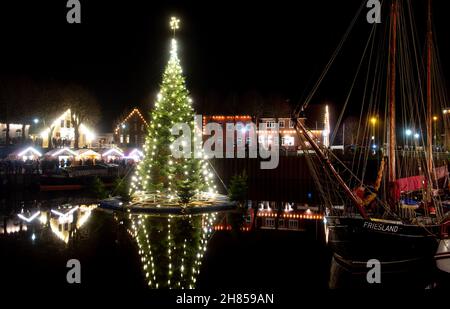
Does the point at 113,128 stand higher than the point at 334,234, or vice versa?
the point at 113,128

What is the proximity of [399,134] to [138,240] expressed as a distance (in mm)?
88142

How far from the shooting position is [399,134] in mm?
97125

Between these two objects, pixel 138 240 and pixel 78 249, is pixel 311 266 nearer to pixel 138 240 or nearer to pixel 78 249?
pixel 138 240

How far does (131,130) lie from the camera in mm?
94938

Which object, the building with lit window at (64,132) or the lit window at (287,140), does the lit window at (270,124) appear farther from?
the building with lit window at (64,132)

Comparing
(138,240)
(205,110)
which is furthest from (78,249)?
(205,110)

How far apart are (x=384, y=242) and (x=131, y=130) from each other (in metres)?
83.3

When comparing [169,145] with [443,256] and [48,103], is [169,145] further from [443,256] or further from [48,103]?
[48,103]

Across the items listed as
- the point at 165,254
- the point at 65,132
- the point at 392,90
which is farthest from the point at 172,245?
the point at 65,132

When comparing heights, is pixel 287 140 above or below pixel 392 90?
below

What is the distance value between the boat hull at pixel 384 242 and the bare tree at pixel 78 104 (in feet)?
214

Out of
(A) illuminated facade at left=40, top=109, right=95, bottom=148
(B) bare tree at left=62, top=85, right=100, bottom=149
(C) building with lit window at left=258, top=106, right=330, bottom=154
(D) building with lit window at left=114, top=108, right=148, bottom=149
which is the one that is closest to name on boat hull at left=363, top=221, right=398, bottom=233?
(C) building with lit window at left=258, top=106, right=330, bottom=154

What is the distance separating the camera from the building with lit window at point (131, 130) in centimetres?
9344

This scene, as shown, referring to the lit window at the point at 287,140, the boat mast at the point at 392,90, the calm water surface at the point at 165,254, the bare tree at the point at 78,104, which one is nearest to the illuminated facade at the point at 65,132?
the bare tree at the point at 78,104
